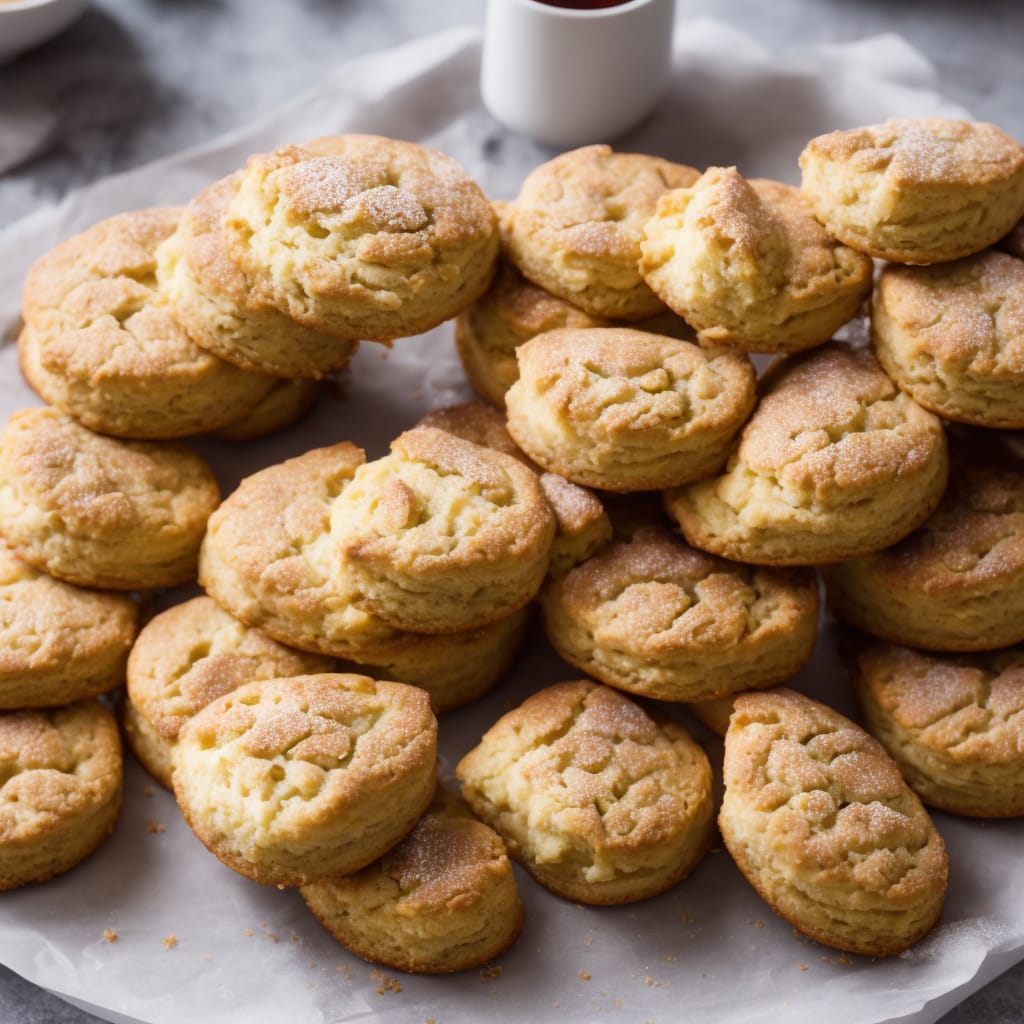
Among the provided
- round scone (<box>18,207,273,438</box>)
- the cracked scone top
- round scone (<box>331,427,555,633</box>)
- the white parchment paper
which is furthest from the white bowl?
the white parchment paper

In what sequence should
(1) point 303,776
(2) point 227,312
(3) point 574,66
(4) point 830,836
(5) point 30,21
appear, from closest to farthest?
(1) point 303,776, (4) point 830,836, (2) point 227,312, (3) point 574,66, (5) point 30,21

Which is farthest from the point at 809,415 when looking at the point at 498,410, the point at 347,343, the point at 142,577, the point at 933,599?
the point at 142,577

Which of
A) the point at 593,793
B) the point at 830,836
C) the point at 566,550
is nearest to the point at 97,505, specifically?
the point at 566,550

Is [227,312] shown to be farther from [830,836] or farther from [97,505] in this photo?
[830,836]

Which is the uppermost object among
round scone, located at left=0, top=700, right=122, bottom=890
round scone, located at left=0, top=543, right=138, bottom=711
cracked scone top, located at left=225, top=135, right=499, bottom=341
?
cracked scone top, located at left=225, top=135, right=499, bottom=341

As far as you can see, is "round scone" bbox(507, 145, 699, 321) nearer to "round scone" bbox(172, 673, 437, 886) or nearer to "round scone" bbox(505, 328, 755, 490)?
"round scone" bbox(505, 328, 755, 490)

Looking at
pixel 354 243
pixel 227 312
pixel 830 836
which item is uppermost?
pixel 354 243

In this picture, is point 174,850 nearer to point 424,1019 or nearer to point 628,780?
point 424,1019
